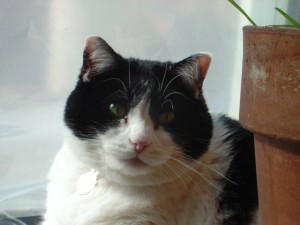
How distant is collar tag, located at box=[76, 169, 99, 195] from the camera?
1041 mm

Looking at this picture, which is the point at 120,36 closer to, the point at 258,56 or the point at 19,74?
the point at 19,74

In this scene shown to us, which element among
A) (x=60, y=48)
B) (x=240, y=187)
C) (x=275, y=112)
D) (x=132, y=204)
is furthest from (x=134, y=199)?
(x=60, y=48)

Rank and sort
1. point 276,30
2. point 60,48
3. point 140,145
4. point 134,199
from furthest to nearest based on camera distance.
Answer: point 60,48, point 134,199, point 140,145, point 276,30

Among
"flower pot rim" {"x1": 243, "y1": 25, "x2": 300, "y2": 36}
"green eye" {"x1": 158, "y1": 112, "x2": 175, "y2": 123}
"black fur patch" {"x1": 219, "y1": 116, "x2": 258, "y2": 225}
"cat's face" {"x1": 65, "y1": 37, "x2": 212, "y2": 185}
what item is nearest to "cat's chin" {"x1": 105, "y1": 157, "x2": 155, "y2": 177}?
"cat's face" {"x1": 65, "y1": 37, "x2": 212, "y2": 185}

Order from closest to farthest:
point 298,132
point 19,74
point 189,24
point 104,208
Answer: point 298,132, point 104,208, point 19,74, point 189,24

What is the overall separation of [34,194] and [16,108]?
0.27 metres

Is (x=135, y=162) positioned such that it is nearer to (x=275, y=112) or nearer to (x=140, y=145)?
(x=140, y=145)

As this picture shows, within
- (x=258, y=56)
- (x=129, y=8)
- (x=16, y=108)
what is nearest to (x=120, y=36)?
(x=129, y=8)

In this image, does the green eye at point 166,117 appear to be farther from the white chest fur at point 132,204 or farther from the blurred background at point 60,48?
the blurred background at point 60,48

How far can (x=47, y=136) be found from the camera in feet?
4.45

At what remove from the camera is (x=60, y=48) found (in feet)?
4.22

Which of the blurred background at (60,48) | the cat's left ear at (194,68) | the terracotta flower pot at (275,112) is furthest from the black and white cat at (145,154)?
the blurred background at (60,48)

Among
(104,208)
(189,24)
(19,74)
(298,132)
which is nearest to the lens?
(298,132)

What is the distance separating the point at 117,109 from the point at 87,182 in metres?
0.20
